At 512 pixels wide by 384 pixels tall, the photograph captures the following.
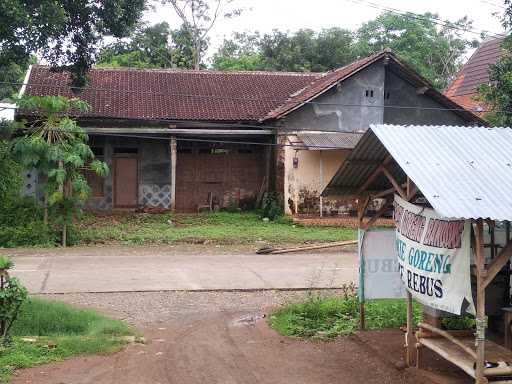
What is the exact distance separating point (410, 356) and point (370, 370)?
54 centimetres

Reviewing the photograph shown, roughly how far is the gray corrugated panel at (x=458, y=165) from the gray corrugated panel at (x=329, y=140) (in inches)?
560

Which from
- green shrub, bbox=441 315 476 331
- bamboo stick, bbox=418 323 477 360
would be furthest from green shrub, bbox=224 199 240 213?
bamboo stick, bbox=418 323 477 360

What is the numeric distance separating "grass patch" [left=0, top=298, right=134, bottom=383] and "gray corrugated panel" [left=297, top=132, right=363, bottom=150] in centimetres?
1347

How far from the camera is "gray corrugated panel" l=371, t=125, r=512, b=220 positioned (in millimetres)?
→ 6281

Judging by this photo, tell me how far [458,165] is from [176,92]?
65.6 ft

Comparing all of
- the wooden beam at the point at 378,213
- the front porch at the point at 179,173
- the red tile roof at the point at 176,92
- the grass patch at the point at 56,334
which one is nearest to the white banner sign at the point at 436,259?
the wooden beam at the point at 378,213

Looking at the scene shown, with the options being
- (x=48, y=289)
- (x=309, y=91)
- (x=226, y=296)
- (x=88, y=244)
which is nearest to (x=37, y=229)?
(x=88, y=244)

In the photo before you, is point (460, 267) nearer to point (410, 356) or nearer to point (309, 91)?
point (410, 356)

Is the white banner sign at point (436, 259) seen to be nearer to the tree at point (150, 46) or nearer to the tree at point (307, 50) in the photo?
the tree at point (307, 50)

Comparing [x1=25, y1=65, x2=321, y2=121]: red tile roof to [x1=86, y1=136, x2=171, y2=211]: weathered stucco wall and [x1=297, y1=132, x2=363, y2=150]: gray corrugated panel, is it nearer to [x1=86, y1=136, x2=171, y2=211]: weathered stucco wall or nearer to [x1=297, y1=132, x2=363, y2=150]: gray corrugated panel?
[x1=86, y1=136, x2=171, y2=211]: weathered stucco wall

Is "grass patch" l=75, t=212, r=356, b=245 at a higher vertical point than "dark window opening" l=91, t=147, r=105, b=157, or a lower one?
lower

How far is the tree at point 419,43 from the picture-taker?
133 feet

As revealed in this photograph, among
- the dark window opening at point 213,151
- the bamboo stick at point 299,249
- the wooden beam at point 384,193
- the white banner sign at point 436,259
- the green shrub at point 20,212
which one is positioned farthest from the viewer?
the dark window opening at point 213,151

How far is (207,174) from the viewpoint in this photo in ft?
84.0
